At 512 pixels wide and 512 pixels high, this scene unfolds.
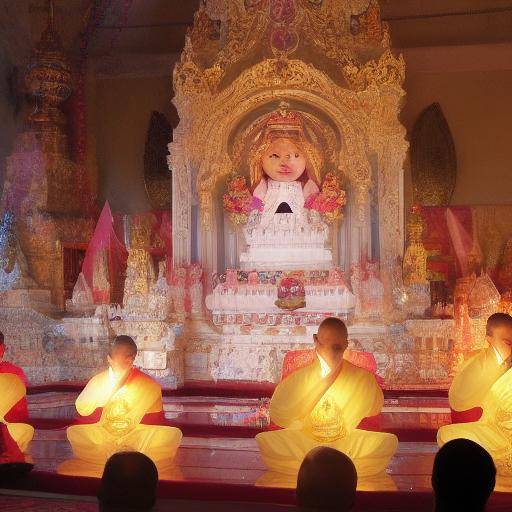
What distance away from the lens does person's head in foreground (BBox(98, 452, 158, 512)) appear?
106 inches

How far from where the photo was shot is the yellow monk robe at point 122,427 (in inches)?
192

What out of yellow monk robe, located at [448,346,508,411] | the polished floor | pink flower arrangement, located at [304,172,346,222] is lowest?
the polished floor

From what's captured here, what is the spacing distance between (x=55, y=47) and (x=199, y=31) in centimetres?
167

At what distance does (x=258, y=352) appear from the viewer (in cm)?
807

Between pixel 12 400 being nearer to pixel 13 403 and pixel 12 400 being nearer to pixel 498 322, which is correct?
pixel 13 403

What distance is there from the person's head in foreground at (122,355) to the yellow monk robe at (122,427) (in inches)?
2.3

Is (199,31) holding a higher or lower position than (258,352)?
higher

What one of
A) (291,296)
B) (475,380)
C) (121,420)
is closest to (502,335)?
(475,380)

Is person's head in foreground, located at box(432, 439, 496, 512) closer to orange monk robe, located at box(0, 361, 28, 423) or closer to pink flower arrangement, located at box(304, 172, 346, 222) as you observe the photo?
orange monk robe, located at box(0, 361, 28, 423)

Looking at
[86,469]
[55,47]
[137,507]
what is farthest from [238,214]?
[137,507]

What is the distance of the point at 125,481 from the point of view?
8.86 ft

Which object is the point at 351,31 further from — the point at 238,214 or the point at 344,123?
the point at 238,214

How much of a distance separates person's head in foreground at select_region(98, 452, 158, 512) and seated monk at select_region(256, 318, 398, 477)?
6.06 ft

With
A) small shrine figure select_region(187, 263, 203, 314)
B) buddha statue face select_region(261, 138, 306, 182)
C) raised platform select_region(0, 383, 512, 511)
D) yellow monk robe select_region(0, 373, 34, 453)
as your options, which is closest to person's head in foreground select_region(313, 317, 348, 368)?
raised platform select_region(0, 383, 512, 511)
